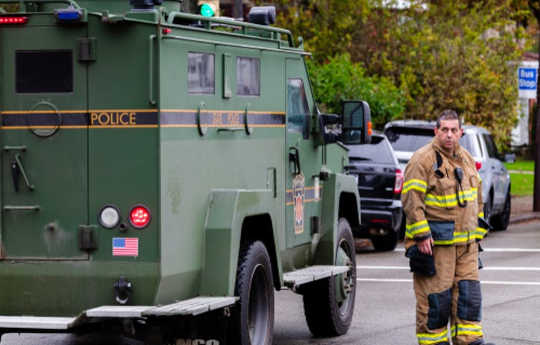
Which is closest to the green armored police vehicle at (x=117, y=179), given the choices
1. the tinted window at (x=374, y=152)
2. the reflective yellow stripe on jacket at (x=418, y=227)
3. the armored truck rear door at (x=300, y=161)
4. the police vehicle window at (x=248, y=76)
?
the police vehicle window at (x=248, y=76)

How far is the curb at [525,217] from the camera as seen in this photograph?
2330cm

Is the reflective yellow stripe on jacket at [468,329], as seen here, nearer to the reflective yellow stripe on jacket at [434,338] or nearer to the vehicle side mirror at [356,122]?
the reflective yellow stripe on jacket at [434,338]

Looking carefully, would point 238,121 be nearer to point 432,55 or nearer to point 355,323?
point 355,323

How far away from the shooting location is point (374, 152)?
17297mm

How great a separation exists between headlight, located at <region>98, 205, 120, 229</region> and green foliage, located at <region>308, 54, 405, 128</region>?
42.7 feet

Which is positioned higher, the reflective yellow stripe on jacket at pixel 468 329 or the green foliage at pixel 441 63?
the green foliage at pixel 441 63

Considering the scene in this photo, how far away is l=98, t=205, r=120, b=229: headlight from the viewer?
7.26 meters

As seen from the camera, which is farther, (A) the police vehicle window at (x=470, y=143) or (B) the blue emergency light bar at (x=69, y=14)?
(A) the police vehicle window at (x=470, y=143)

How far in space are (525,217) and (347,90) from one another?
17.8 feet

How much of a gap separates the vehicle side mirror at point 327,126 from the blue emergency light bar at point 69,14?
11.4 feet

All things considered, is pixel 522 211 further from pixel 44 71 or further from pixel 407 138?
pixel 44 71

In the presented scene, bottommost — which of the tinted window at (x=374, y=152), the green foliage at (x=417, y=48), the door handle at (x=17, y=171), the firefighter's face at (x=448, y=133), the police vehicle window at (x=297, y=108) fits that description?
the tinted window at (x=374, y=152)

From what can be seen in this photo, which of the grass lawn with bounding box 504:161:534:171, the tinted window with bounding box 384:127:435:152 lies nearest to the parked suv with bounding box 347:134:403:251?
the tinted window with bounding box 384:127:435:152

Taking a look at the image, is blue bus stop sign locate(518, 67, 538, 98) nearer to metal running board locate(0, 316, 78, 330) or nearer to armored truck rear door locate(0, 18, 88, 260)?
armored truck rear door locate(0, 18, 88, 260)
